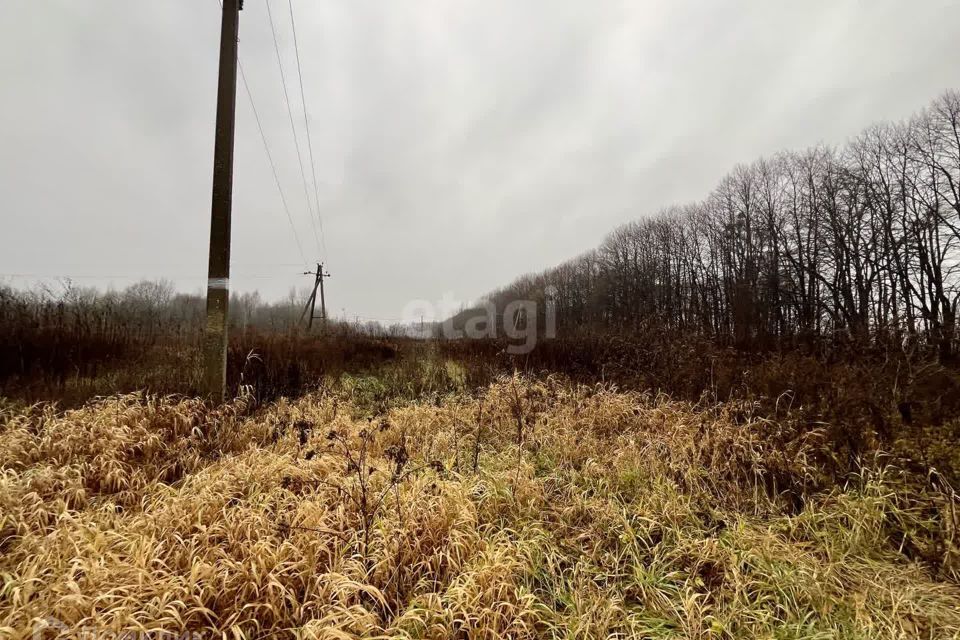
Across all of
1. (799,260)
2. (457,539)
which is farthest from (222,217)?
(799,260)

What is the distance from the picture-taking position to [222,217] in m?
4.34

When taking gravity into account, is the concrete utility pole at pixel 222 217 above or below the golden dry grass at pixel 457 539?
above

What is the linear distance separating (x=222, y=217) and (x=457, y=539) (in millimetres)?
4563

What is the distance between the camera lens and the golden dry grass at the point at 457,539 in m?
1.77

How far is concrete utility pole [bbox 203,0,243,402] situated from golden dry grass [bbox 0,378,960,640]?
0.65 meters

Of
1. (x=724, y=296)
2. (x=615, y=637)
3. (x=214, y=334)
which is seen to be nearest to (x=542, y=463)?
(x=615, y=637)

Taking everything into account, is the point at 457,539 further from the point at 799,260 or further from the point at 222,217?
the point at 799,260

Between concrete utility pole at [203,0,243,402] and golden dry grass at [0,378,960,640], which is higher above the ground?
concrete utility pole at [203,0,243,402]

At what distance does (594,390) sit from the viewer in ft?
22.2

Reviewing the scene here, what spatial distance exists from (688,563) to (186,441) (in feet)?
14.8

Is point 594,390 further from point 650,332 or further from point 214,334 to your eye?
point 214,334

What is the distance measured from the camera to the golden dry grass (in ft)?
5.81

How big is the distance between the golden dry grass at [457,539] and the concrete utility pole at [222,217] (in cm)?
65

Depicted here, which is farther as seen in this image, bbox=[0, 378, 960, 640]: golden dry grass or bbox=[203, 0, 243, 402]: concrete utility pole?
bbox=[203, 0, 243, 402]: concrete utility pole
